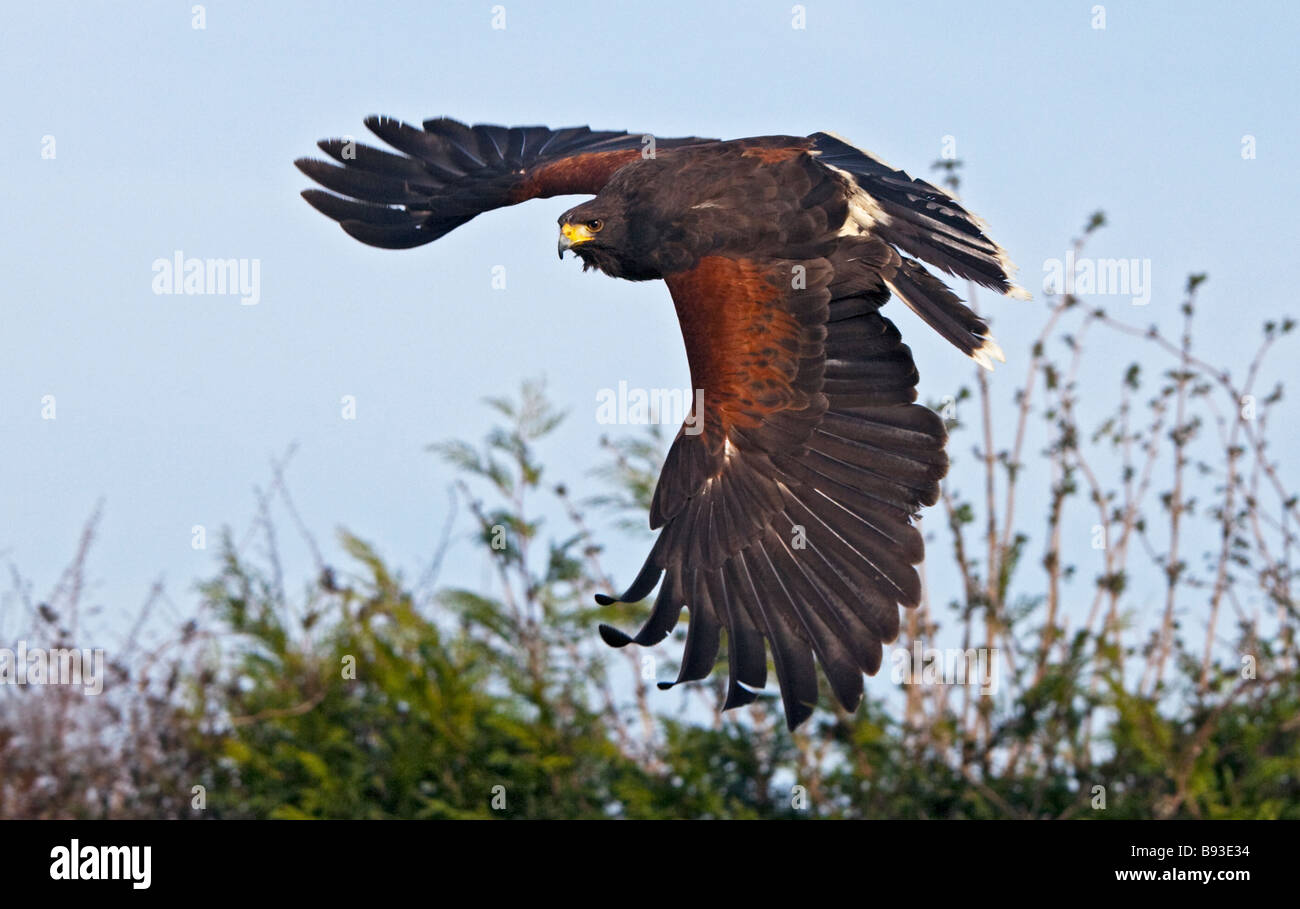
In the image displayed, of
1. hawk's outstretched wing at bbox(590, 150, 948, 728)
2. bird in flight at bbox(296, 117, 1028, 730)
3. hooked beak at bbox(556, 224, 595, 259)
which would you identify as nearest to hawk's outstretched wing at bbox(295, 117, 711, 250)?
hooked beak at bbox(556, 224, 595, 259)

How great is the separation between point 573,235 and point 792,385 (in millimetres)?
1052

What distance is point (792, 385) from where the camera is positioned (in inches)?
230

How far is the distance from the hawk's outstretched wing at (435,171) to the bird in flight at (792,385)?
1.22 metres

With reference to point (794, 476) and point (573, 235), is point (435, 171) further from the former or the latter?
point (794, 476)

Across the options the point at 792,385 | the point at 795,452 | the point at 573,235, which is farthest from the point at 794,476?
the point at 573,235

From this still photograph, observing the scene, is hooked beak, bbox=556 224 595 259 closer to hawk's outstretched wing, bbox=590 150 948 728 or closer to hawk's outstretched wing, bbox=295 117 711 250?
hawk's outstretched wing, bbox=590 150 948 728

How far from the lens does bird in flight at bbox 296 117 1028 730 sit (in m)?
5.52

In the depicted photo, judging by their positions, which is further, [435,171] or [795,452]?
[435,171]

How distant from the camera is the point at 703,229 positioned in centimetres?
597

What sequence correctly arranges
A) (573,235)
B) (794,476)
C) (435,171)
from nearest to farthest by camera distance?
(794,476) < (573,235) < (435,171)

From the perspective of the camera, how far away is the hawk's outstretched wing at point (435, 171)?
758 centimetres

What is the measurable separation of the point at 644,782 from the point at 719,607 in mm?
2602

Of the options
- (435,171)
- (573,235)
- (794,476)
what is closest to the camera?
(794,476)
